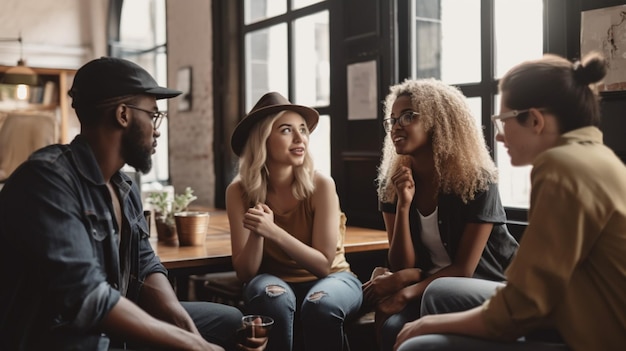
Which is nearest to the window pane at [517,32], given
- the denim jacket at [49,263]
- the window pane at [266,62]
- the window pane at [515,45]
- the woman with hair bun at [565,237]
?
the window pane at [515,45]

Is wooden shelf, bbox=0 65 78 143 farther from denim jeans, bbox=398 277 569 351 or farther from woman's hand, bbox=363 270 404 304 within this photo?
denim jeans, bbox=398 277 569 351

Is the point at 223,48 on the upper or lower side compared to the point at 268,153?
upper

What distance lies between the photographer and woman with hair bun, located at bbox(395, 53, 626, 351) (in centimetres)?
130

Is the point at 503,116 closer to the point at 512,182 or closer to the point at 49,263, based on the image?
the point at 49,263

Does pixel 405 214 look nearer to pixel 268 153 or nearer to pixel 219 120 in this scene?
pixel 268 153

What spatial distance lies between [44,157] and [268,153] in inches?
47.1

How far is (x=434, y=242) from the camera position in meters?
2.38

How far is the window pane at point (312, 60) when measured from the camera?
433cm

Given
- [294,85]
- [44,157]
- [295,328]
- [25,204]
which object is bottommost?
[295,328]

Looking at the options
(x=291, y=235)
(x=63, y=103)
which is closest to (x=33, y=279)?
(x=291, y=235)

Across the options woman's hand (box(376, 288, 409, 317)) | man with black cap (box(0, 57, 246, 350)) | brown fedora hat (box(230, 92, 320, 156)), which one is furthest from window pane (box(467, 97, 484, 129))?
man with black cap (box(0, 57, 246, 350))

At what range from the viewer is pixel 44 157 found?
62.8 inches

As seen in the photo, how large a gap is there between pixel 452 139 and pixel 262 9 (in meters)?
3.09

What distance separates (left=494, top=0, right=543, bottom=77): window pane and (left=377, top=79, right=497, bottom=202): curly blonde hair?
68cm
